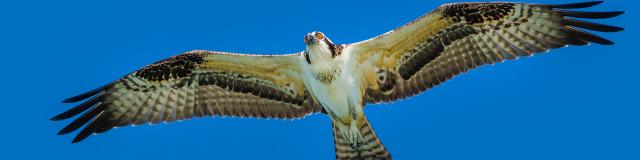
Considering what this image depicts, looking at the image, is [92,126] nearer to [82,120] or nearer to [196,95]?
[82,120]

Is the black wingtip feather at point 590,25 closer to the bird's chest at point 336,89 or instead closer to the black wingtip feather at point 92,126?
the bird's chest at point 336,89

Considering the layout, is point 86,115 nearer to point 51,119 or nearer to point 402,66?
point 51,119

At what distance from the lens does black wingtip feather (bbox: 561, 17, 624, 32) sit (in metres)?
14.2

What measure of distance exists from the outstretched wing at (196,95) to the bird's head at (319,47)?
3.67 feet

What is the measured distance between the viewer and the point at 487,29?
15328 mm

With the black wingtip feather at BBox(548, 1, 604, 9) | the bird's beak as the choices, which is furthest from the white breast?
the black wingtip feather at BBox(548, 1, 604, 9)

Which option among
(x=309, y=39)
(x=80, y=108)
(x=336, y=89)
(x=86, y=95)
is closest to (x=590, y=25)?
(x=336, y=89)

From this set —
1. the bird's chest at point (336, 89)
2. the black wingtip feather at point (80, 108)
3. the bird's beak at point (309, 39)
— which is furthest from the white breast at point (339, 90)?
the black wingtip feather at point (80, 108)

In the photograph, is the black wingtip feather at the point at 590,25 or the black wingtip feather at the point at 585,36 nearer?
the black wingtip feather at the point at 590,25

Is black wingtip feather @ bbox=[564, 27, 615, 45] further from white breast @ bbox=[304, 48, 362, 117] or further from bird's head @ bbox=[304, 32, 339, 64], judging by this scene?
bird's head @ bbox=[304, 32, 339, 64]

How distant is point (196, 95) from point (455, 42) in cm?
379

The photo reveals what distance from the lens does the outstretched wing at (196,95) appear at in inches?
623

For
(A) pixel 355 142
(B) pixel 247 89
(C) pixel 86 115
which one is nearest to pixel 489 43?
(A) pixel 355 142

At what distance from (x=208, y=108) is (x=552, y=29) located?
499cm
